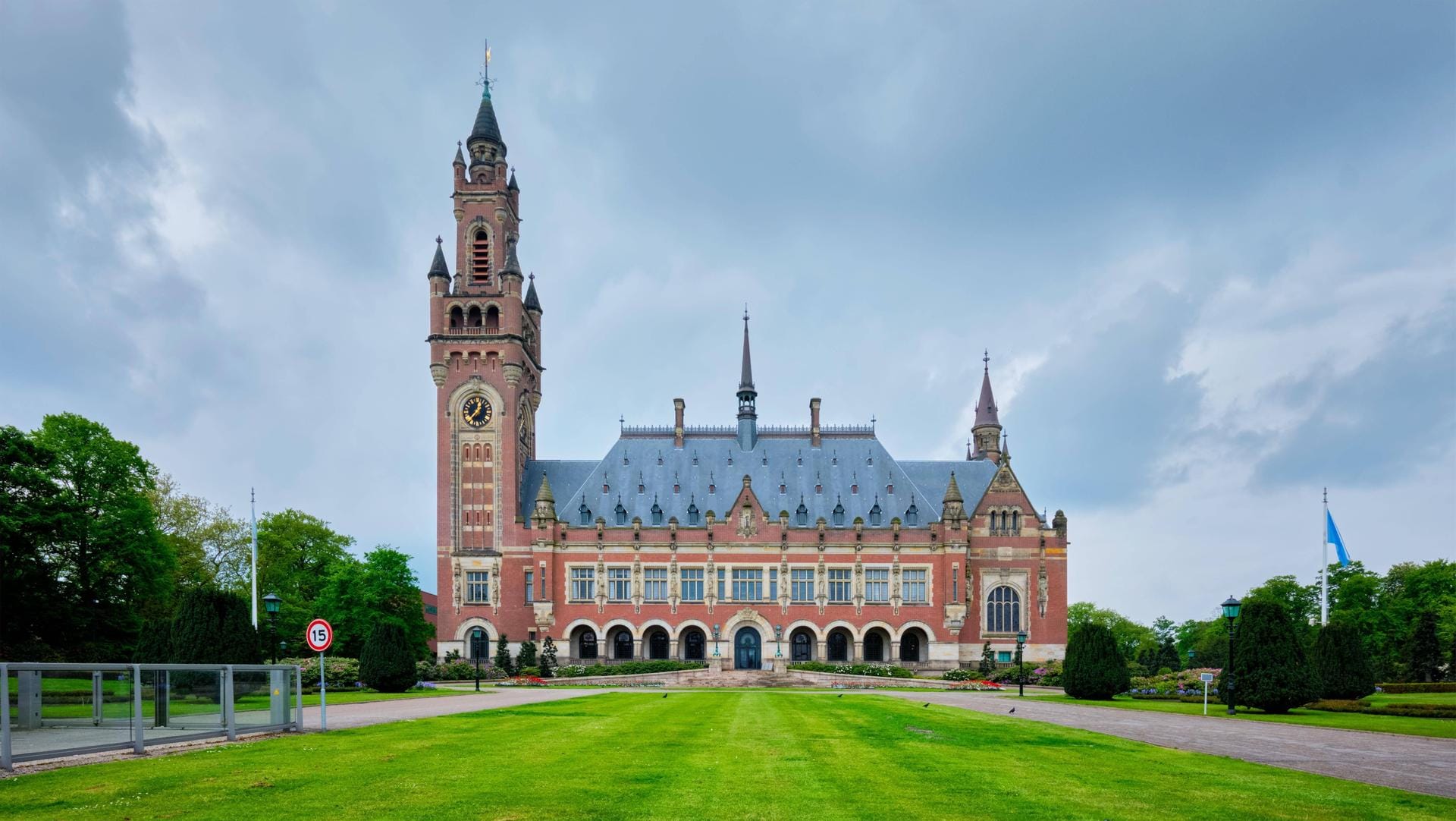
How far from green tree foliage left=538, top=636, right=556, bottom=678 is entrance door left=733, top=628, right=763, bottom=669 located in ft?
43.4

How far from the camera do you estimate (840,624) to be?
71062 mm

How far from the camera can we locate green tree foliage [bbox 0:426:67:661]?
157ft

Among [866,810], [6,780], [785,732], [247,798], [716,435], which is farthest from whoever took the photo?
[716,435]

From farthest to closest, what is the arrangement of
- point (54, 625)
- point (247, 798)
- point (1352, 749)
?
point (54, 625), point (1352, 749), point (247, 798)

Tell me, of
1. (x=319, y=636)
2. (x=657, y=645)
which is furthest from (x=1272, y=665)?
(x=657, y=645)

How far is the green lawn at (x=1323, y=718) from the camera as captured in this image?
2591 cm

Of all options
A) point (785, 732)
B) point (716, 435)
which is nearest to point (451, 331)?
point (716, 435)

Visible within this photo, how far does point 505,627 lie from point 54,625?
2814cm

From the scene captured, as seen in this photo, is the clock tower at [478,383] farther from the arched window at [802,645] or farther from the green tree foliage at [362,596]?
the arched window at [802,645]

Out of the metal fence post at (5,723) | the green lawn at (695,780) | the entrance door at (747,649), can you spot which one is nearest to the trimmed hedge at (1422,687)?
the green lawn at (695,780)

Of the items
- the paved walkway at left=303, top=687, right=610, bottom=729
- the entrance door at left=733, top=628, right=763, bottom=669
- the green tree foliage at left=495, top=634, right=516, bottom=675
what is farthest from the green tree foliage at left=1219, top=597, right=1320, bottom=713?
the green tree foliage at left=495, top=634, right=516, bottom=675

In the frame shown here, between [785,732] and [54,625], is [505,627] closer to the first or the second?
[54,625]

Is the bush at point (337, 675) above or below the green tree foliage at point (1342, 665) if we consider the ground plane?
below

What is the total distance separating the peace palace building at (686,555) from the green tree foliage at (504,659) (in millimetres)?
1936
